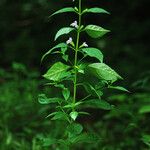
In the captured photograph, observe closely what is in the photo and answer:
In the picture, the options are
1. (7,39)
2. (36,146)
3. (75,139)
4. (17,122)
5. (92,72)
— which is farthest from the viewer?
(7,39)

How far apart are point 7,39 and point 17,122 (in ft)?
11.0

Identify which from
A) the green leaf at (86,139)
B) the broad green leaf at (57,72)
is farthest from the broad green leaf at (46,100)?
the green leaf at (86,139)

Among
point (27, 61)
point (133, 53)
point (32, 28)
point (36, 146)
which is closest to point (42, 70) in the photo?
point (27, 61)

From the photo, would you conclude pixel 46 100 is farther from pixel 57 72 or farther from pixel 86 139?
pixel 86 139

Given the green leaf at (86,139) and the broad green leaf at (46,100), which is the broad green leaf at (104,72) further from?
the green leaf at (86,139)

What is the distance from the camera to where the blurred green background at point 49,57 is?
15.8 feet

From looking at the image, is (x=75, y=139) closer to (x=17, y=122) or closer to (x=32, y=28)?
(x=17, y=122)

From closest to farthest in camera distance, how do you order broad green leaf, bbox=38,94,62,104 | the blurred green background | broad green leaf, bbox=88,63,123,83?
broad green leaf, bbox=88,63,123,83, broad green leaf, bbox=38,94,62,104, the blurred green background

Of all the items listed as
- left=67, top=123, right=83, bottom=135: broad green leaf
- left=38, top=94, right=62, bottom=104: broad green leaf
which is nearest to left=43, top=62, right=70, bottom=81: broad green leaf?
left=38, top=94, right=62, bottom=104: broad green leaf

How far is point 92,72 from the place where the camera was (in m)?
2.61

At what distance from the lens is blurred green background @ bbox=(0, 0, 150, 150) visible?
482 centimetres

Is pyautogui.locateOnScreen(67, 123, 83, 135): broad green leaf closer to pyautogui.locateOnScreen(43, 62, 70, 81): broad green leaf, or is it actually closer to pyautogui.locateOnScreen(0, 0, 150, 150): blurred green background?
pyautogui.locateOnScreen(43, 62, 70, 81): broad green leaf

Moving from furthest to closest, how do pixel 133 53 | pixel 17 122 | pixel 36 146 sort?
1. pixel 133 53
2. pixel 17 122
3. pixel 36 146

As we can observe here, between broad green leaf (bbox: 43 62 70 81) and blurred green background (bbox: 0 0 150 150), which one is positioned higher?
broad green leaf (bbox: 43 62 70 81)
